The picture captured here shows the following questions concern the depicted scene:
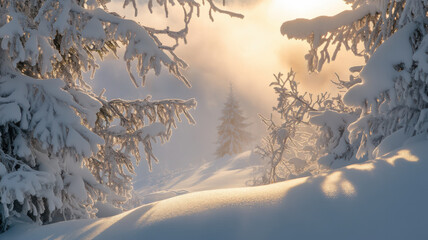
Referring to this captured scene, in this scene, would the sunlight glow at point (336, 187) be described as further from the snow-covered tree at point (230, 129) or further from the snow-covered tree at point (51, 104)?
the snow-covered tree at point (230, 129)

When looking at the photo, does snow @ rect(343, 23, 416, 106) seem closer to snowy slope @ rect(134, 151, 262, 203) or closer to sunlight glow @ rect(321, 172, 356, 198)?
sunlight glow @ rect(321, 172, 356, 198)

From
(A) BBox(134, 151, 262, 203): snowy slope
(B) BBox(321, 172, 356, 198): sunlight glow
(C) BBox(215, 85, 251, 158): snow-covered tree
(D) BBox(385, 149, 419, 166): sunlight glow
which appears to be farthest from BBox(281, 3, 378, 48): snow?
(C) BBox(215, 85, 251, 158): snow-covered tree

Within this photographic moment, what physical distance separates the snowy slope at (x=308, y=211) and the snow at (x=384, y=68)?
1.35m

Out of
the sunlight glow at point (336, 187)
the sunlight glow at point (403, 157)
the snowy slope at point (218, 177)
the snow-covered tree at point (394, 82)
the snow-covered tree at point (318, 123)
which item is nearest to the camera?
the sunlight glow at point (336, 187)

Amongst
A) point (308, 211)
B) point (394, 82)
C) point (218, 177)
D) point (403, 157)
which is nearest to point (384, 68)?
point (394, 82)

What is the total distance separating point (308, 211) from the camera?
2.32 meters

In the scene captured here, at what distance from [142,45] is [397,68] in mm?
3271

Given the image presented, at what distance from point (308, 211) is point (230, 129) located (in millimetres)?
42774

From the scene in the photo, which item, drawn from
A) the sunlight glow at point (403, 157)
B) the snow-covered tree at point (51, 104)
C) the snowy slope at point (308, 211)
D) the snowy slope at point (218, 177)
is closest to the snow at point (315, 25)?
the snow-covered tree at point (51, 104)

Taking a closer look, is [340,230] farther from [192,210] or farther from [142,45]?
[142,45]

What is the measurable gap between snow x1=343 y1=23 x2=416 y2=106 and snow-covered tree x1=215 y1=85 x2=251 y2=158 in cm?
4080

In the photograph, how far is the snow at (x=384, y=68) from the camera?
4.04 meters

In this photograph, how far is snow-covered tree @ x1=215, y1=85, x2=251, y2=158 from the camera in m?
45.2

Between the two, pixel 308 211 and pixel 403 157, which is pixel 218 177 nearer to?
pixel 403 157
